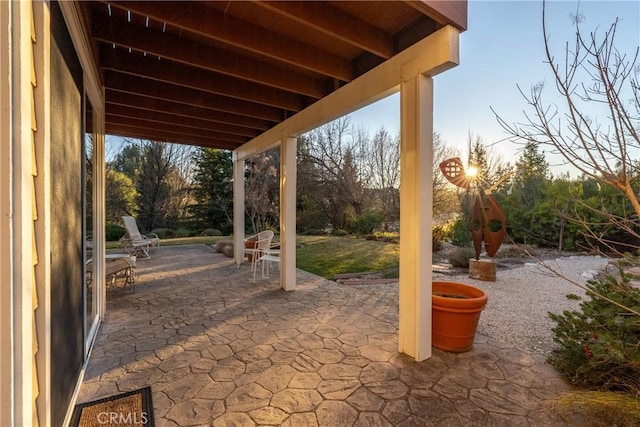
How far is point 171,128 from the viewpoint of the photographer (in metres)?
5.75

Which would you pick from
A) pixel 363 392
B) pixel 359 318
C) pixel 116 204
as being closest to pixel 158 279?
pixel 359 318

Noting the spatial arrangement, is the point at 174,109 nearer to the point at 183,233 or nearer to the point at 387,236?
the point at 387,236

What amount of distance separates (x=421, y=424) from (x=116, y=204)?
12.6m

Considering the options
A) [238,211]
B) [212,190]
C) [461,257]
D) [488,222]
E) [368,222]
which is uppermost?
[212,190]

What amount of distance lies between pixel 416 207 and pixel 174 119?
4.50 metres

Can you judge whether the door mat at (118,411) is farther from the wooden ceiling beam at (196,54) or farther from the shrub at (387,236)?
the shrub at (387,236)

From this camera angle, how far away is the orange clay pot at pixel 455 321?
271 centimetres

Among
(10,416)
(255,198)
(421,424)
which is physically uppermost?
(255,198)

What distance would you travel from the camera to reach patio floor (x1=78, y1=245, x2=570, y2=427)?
198 centimetres

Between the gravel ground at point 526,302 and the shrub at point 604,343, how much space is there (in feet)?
1.35

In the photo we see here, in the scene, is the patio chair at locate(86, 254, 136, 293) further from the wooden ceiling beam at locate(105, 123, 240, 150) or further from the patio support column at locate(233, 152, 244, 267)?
the wooden ceiling beam at locate(105, 123, 240, 150)

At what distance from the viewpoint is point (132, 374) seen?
7.96 feet

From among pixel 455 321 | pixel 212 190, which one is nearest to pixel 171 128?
pixel 455 321

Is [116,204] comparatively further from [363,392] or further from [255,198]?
[363,392]
